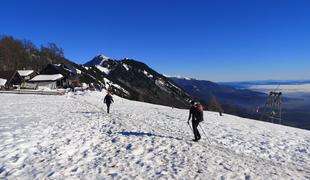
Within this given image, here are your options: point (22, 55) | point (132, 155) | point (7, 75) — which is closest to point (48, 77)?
point (7, 75)

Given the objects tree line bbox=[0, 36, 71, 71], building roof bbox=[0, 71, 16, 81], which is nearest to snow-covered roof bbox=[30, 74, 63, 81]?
building roof bbox=[0, 71, 16, 81]

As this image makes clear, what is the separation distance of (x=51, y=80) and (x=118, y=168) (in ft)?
256

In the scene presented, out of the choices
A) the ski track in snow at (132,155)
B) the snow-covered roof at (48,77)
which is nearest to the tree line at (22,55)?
the snow-covered roof at (48,77)

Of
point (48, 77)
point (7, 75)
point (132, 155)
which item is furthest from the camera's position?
point (48, 77)

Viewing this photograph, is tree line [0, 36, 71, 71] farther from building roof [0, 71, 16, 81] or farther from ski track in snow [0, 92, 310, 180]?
ski track in snow [0, 92, 310, 180]

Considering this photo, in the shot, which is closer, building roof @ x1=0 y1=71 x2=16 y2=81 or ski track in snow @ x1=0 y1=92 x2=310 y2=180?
ski track in snow @ x1=0 y1=92 x2=310 y2=180

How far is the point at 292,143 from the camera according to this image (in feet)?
60.9

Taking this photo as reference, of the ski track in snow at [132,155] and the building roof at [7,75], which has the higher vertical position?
the building roof at [7,75]

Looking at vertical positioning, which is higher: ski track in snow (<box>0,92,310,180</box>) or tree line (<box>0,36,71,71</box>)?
tree line (<box>0,36,71,71</box>)

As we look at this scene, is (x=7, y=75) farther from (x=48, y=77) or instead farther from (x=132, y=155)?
(x=132, y=155)

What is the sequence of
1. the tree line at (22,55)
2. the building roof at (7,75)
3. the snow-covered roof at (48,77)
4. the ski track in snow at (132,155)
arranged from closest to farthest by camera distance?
1. the ski track in snow at (132,155)
2. the building roof at (7,75)
3. the snow-covered roof at (48,77)
4. the tree line at (22,55)

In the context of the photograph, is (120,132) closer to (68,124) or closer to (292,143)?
(68,124)

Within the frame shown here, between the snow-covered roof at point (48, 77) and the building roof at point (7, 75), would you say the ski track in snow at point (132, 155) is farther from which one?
the snow-covered roof at point (48, 77)

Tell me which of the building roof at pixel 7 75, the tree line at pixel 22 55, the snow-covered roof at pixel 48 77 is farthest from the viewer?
the tree line at pixel 22 55
